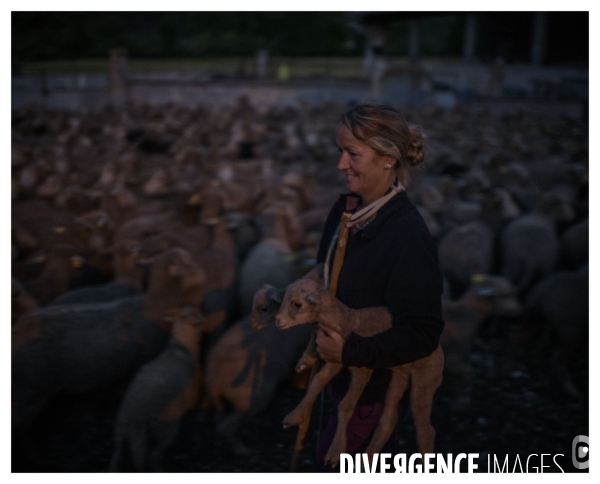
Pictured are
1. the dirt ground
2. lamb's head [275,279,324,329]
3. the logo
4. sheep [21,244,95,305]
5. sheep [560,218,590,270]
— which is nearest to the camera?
lamb's head [275,279,324,329]

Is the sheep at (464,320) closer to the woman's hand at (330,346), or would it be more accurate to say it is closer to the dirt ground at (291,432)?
the dirt ground at (291,432)

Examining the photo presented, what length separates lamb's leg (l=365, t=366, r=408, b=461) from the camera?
7.12 feet

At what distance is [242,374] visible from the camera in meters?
4.34

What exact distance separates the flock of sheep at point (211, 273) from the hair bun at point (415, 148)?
22 centimetres

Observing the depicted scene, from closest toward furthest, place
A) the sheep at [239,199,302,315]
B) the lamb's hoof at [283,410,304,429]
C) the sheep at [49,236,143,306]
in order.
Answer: the lamb's hoof at [283,410,304,429] < the sheep at [49,236,143,306] < the sheep at [239,199,302,315]

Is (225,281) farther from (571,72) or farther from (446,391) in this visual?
(571,72)

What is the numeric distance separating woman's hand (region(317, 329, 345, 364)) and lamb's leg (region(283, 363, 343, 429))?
0.07 metres

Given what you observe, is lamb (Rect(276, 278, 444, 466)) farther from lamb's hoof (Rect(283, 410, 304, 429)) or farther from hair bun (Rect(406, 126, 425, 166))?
hair bun (Rect(406, 126, 425, 166))

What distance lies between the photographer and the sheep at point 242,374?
4312mm

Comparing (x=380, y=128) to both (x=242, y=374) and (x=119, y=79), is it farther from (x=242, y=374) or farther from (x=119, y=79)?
(x=119, y=79)

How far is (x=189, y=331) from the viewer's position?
4.32 metres

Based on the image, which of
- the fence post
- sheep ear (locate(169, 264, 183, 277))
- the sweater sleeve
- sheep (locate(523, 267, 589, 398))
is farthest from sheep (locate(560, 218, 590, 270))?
the fence post

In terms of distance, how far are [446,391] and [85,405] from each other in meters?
2.72

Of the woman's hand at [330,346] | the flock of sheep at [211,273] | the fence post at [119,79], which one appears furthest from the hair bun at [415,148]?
the fence post at [119,79]
